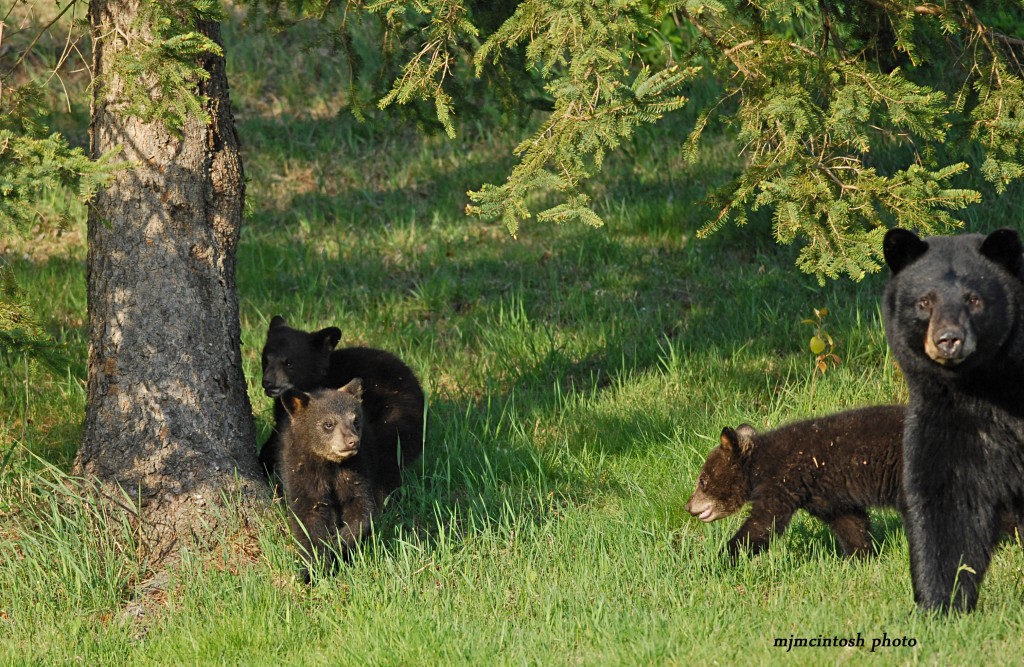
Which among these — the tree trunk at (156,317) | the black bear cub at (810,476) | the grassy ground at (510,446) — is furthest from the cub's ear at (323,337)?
the black bear cub at (810,476)

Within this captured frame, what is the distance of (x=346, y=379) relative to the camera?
709 centimetres

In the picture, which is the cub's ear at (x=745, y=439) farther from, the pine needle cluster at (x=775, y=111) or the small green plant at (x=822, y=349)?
the small green plant at (x=822, y=349)

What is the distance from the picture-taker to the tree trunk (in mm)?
5668

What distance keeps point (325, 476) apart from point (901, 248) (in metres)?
2.86

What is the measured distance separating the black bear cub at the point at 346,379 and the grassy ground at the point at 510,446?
0.23 meters

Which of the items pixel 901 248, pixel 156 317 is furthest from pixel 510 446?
pixel 901 248

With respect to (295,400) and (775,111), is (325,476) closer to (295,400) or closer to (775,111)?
(295,400)

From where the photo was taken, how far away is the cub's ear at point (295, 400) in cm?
579

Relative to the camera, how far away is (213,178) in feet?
19.1

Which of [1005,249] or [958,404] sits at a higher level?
Result: [1005,249]

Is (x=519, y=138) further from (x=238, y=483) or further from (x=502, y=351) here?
(x=238, y=483)

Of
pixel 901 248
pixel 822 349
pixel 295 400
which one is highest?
pixel 901 248

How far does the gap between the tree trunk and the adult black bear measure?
128 inches

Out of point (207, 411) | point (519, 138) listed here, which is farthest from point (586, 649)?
point (519, 138)
